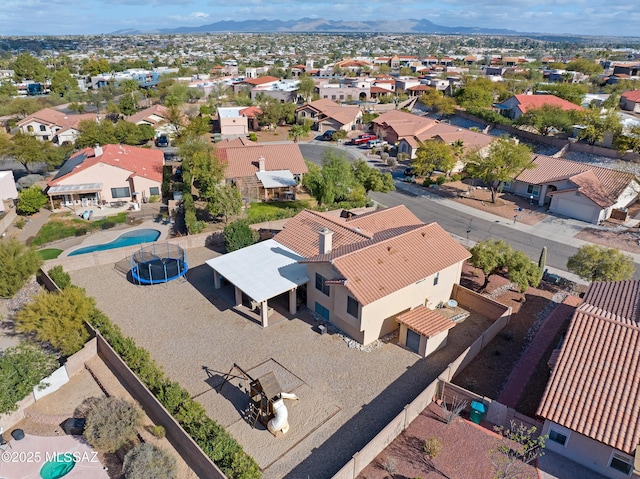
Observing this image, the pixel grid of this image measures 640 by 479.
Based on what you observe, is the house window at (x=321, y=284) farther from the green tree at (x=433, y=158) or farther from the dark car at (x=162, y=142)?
the dark car at (x=162, y=142)

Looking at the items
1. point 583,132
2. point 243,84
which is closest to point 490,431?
point 583,132

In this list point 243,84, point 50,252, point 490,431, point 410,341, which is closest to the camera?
point 490,431

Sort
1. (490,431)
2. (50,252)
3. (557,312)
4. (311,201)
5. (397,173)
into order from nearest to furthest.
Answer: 1. (490,431)
2. (557,312)
3. (50,252)
4. (311,201)
5. (397,173)

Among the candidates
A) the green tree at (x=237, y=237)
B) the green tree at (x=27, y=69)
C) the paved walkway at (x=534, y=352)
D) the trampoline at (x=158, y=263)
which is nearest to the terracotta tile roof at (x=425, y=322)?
the paved walkway at (x=534, y=352)

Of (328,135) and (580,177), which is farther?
(328,135)

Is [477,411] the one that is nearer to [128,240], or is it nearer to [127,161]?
[128,240]

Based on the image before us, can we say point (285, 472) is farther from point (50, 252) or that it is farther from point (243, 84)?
point (243, 84)

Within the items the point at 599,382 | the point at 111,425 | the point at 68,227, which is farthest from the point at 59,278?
the point at 599,382
